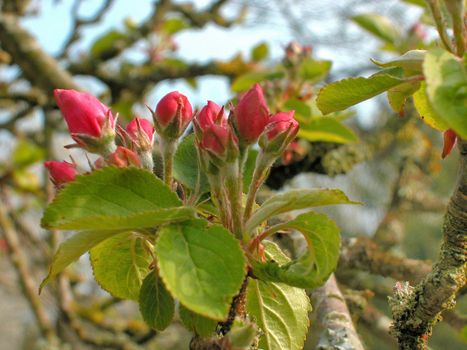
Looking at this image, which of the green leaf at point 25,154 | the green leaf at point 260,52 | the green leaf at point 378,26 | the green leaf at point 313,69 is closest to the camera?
the green leaf at point 313,69

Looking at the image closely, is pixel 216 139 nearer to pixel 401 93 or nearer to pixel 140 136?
pixel 140 136

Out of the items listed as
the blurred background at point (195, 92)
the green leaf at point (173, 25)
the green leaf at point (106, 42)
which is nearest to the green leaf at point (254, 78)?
the blurred background at point (195, 92)

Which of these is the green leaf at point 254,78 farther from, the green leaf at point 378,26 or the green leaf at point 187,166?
the green leaf at point 187,166

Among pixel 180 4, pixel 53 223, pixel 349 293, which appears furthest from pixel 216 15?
pixel 53 223

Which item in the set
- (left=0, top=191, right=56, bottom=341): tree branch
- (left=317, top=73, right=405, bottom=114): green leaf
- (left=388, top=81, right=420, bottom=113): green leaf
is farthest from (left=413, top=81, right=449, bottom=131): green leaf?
(left=0, top=191, right=56, bottom=341): tree branch

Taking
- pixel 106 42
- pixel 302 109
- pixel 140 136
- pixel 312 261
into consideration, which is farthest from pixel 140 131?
pixel 106 42

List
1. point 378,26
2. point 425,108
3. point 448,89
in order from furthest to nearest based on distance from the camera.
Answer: point 378,26 < point 425,108 < point 448,89
